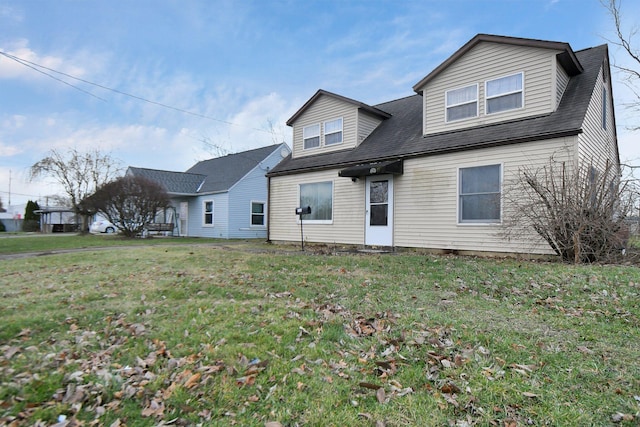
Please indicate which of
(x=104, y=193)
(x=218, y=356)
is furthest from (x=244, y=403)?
(x=104, y=193)

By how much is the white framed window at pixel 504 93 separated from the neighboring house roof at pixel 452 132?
0.50m

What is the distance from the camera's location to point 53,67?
1236cm

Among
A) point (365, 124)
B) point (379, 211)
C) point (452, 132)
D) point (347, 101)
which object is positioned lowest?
point (379, 211)

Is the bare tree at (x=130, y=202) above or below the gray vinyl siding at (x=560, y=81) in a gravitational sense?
below

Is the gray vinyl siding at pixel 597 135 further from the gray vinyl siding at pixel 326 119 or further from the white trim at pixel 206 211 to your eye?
the white trim at pixel 206 211

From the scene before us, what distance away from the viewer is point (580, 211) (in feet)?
23.3

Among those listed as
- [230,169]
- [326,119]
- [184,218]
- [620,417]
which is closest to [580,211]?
[620,417]

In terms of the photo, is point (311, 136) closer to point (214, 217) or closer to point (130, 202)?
point (214, 217)

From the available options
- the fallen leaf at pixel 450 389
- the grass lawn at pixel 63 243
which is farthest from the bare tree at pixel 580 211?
the grass lawn at pixel 63 243

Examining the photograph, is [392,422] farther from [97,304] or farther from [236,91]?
[236,91]

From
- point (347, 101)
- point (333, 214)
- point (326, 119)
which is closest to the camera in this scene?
point (333, 214)

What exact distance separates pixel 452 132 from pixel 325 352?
344 inches

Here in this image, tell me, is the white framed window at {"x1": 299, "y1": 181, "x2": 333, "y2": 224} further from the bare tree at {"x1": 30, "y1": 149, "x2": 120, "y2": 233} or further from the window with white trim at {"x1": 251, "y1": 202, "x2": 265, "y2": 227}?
the bare tree at {"x1": 30, "y1": 149, "x2": 120, "y2": 233}

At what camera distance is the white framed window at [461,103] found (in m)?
9.85
